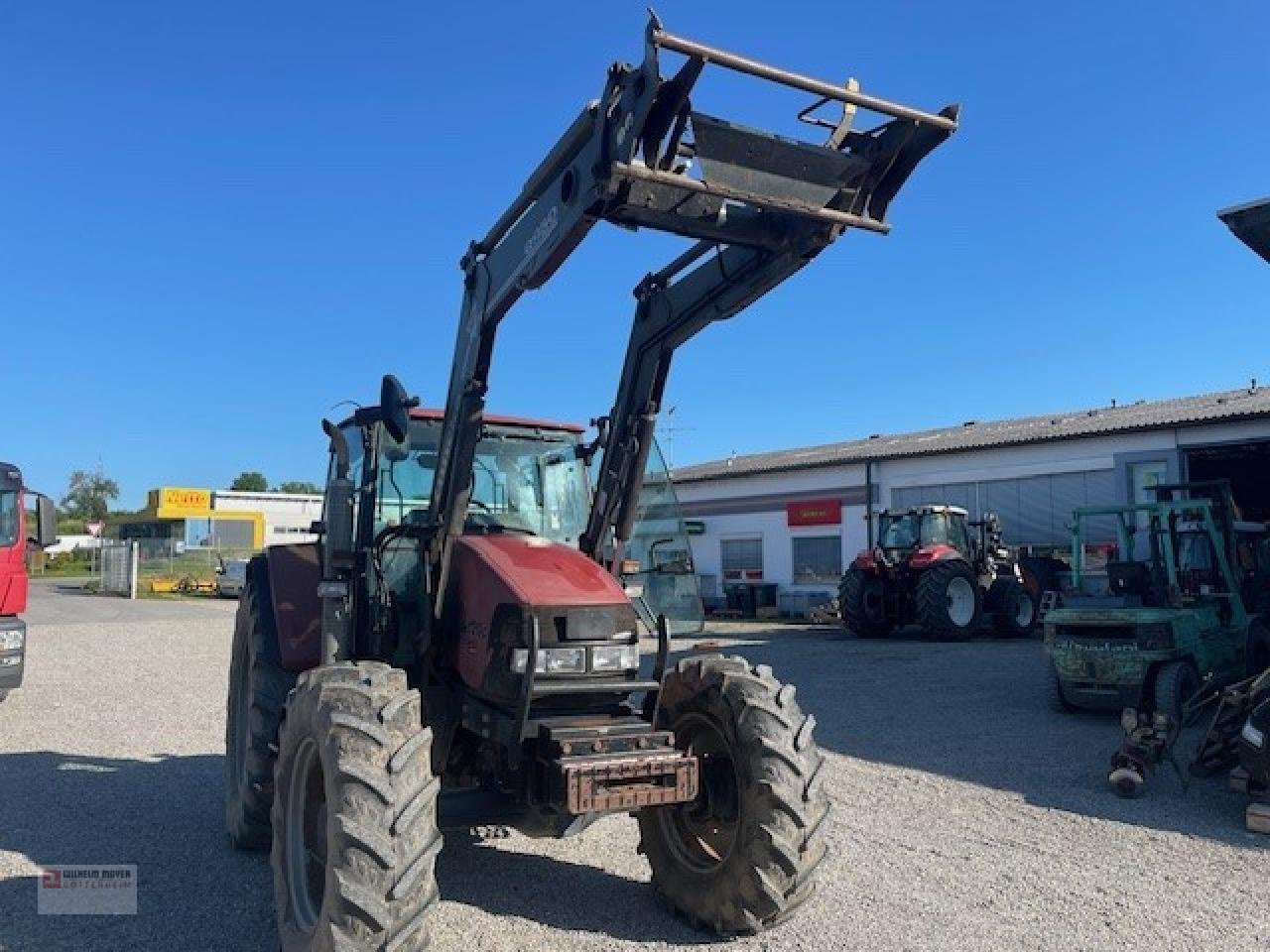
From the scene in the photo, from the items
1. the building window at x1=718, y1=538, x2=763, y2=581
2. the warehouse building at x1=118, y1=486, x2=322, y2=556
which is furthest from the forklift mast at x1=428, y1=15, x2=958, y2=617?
the warehouse building at x1=118, y1=486, x2=322, y2=556

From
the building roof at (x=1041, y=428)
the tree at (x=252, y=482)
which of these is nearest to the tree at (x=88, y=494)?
the tree at (x=252, y=482)

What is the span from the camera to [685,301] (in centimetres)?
495

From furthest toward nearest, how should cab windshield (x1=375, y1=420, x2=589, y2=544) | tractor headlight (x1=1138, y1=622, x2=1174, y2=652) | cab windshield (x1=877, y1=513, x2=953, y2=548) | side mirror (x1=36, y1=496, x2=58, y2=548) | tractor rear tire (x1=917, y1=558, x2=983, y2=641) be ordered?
cab windshield (x1=877, y1=513, x2=953, y2=548), tractor rear tire (x1=917, y1=558, x2=983, y2=641), side mirror (x1=36, y1=496, x2=58, y2=548), tractor headlight (x1=1138, y1=622, x2=1174, y2=652), cab windshield (x1=375, y1=420, x2=589, y2=544)

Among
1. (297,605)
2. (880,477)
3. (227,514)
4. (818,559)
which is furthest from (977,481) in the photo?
(227,514)

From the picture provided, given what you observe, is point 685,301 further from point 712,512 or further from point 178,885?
point 712,512

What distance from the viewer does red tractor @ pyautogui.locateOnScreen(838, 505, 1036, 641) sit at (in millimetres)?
18234

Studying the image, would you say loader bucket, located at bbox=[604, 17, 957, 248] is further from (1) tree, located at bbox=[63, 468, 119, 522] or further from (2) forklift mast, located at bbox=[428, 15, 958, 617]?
(1) tree, located at bbox=[63, 468, 119, 522]

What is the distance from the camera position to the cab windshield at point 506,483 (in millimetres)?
5395

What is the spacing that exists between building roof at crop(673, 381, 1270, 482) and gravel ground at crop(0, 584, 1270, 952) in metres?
12.6

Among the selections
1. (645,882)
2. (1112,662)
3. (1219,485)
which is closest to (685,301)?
(645,882)

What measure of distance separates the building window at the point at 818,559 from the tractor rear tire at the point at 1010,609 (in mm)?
7193

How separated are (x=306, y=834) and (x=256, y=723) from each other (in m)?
1.37

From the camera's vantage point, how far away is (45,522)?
10.3 metres

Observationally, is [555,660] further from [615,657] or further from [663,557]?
[663,557]
